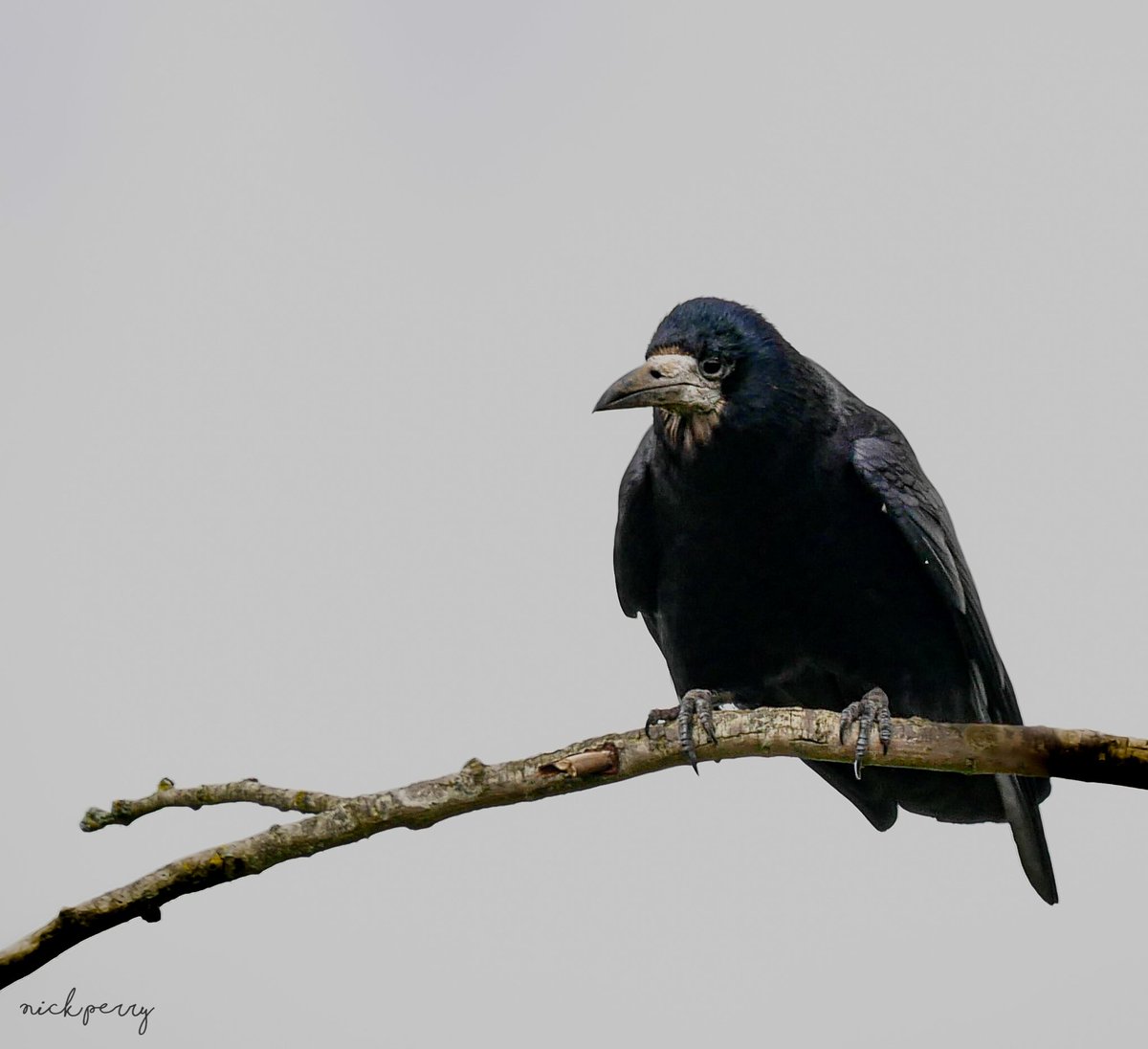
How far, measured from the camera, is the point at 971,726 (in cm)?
474

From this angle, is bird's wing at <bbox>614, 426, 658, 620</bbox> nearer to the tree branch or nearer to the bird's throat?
the bird's throat

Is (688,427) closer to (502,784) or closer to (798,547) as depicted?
(798,547)

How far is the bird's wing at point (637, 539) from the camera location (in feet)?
20.8

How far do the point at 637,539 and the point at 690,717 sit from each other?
4.95 feet

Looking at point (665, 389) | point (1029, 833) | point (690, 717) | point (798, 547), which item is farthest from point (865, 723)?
point (665, 389)

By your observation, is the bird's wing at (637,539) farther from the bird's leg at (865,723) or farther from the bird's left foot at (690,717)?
the bird's leg at (865,723)

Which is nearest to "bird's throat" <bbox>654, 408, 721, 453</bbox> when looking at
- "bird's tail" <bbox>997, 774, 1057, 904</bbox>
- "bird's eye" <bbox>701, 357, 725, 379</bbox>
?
"bird's eye" <bbox>701, 357, 725, 379</bbox>

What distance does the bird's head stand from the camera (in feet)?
19.0

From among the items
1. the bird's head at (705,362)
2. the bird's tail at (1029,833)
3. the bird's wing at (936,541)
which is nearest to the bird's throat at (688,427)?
the bird's head at (705,362)

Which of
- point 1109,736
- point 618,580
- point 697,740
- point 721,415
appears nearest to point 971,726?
point 1109,736

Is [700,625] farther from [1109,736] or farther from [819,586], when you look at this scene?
[1109,736]

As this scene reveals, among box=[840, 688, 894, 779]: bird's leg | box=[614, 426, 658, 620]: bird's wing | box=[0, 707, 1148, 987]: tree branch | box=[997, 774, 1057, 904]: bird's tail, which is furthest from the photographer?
box=[614, 426, 658, 620]: bird's wing

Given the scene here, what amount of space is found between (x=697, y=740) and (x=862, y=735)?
0.63 meters

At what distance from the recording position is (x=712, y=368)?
584 centimetres
